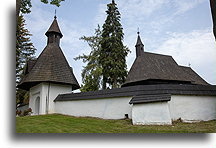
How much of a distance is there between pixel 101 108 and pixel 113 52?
719 centimetres

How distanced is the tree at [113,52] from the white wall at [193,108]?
24.4 ft

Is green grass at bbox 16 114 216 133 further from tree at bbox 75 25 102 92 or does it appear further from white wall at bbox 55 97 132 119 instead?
tree at bbox 75 25 102 92

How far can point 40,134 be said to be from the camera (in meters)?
3.92

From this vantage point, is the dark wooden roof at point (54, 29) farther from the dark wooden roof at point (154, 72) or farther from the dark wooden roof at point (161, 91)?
the dark wooden roof at point (161, 91)

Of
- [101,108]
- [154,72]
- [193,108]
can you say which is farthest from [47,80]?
[193,108]

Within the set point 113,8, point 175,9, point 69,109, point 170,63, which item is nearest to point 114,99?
point 69,109

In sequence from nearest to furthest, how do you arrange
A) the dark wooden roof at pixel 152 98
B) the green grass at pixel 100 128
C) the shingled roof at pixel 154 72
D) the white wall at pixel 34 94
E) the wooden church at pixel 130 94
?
1. the green grass at pixel 100 128
2. the dark wooden roof at pixel 152 98
3. the wooden church at pixel 130 94
4. the white wall at pixel 34 94
5. the shingled roof at pixel 154 72

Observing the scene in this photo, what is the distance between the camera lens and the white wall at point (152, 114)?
597 cm

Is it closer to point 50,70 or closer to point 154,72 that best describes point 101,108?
point 50,70

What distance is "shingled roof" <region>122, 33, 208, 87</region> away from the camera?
12.5 metres

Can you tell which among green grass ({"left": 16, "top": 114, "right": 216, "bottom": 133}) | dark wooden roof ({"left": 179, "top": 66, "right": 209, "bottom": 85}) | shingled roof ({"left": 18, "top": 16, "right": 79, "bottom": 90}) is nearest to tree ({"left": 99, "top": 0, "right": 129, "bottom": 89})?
shingled roof ({"left": 18, "top": 16, "right": 79, "bottom": 90})

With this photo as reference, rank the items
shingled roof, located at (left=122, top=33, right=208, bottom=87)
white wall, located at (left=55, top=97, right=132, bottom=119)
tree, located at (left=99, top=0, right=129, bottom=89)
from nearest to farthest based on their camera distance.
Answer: white wall, located at (left=55, top=97, right=132, bottom=119) < shingled roof, located at (left=122, top=33, right=208, bottom=87) < tree, located at (left=99, top=0, right=129, bottom=89)

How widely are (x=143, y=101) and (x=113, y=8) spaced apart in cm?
1149

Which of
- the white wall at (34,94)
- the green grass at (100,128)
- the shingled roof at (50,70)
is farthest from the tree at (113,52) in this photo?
the green grass at (100,128)
